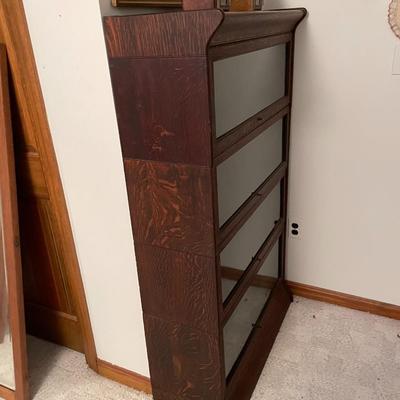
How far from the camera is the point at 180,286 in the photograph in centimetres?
122

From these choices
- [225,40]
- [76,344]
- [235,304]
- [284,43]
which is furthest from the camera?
[76,344]

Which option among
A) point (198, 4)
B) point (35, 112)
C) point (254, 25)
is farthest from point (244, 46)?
point (35, 112)

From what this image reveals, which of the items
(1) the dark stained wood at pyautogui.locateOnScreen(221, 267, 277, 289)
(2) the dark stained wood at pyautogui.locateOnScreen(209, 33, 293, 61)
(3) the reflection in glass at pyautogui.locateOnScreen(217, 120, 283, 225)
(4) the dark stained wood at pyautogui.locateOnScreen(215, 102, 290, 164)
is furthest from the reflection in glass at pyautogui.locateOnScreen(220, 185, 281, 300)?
(2) the dark stained wood at pyautogui.locateOnScreen(209, 33, 293, 61)

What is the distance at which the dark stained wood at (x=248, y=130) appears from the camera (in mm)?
1081

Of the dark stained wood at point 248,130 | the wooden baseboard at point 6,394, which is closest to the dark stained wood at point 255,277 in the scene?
the dark stained wood at point 248,130

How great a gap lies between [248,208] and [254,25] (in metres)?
0.56

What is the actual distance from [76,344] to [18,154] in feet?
2.79

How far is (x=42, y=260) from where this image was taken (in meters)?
1.63

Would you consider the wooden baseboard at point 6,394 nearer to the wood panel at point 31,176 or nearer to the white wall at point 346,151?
the wood panel at point 31,176

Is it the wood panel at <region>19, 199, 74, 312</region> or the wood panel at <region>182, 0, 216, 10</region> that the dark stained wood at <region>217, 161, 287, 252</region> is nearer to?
the wood panel at <region>182, 0, 216, 10</region>

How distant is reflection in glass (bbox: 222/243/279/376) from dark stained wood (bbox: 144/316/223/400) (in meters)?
0.09

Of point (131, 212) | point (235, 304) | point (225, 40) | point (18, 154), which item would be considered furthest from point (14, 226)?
point (225, 40)

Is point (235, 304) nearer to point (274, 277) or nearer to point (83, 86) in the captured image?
point (274, 277)

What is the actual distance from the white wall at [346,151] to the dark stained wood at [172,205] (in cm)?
86
